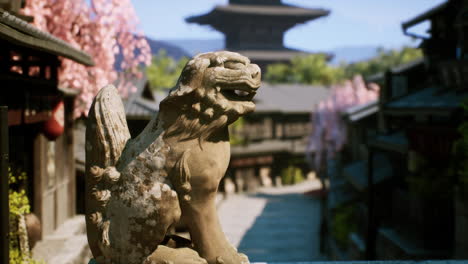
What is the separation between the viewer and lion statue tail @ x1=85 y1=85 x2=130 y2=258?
14.4 ft

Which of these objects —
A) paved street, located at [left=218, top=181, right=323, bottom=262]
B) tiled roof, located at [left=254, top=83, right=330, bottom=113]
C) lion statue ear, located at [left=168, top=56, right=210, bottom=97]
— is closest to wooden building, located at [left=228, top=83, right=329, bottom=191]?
tiled roof, located at [left=254, top=83, right=330, bottom=113]

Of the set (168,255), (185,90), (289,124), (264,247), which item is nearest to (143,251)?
(168,255)

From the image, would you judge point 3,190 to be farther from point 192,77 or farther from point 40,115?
point 40,115

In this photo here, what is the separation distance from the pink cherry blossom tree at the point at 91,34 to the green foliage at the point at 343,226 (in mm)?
8840

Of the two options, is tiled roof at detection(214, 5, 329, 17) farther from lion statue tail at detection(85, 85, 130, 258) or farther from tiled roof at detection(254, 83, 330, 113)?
lion statue tail at detection(85, 85, 130, 258)

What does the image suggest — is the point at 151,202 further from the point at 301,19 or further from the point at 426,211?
the point at 301,19

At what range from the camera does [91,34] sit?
10.5 m

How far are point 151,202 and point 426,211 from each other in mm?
8163

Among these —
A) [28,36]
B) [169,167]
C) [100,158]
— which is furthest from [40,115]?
[169,167]

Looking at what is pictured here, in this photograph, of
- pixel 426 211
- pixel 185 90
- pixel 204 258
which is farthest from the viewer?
pixel 426 211

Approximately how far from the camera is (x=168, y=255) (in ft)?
14.4

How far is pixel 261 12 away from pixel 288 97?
37.7 feet

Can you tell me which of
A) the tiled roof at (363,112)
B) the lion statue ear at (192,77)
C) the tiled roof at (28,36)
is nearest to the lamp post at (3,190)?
the tiled roof at (28,36)

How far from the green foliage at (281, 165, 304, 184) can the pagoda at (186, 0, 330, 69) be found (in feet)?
A: 47.8
